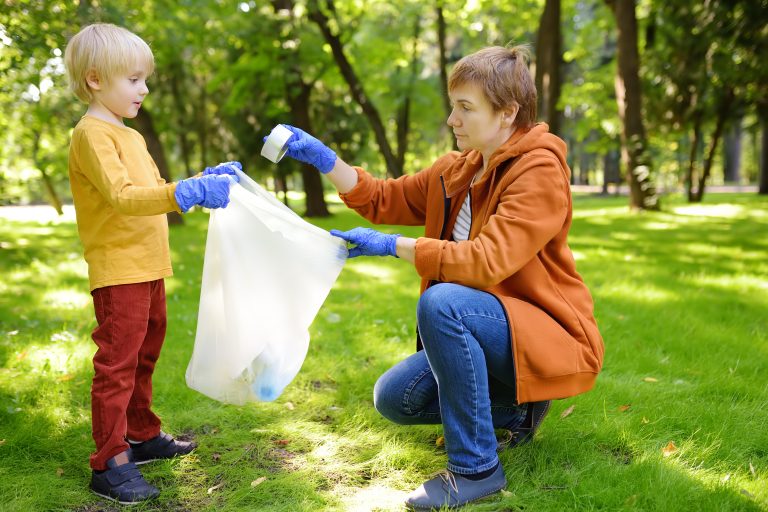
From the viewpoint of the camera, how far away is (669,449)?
7.95ft

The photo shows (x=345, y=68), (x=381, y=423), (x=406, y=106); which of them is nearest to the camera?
(x=381, y=423)

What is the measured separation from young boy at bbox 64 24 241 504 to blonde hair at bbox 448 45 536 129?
940 millimetres

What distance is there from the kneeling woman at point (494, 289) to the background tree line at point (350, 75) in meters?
3.80

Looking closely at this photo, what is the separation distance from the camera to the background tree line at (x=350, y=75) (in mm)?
7125

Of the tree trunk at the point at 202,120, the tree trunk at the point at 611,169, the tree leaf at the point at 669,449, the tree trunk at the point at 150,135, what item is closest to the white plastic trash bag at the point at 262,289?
the tree leaf at the point at 669,449

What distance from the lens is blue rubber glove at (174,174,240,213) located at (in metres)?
2.06

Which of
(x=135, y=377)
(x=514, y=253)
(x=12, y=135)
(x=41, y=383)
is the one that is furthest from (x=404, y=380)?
(x=12, y=135)

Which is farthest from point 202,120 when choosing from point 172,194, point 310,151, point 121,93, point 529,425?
point 529,425

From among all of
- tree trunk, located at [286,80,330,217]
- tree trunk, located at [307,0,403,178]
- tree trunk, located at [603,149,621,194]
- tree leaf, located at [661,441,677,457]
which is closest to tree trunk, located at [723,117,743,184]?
tree trunk, located at [603,149,621,194]

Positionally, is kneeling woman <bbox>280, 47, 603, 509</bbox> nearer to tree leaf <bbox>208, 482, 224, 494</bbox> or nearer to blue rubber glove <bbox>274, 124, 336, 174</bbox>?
blue rubber glove <bbox>274, 124, 336, 174</bbox>

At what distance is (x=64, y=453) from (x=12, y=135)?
16.1 metres

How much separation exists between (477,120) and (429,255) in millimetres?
537

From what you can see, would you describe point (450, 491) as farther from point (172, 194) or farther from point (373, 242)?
point (172, 194)

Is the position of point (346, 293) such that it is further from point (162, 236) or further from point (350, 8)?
point (350, 8)
